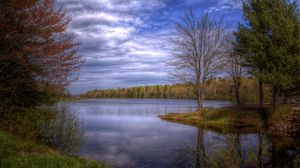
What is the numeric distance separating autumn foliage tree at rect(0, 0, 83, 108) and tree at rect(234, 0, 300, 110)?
18924 mm

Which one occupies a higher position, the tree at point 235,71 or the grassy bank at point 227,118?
the tree at point 235,71

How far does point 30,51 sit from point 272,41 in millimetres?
22692

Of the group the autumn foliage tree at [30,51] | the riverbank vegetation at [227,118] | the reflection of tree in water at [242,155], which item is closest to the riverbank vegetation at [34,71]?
the autumn foliage tree at [30,51]

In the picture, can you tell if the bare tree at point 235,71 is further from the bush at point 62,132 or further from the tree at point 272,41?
the bush at point 62,132

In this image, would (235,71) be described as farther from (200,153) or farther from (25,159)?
(25,159)

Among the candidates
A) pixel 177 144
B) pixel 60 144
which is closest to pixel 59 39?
pixel 60 144

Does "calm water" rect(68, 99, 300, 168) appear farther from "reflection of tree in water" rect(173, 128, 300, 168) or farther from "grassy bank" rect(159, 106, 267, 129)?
"grassy bank" rect(159, 106, 267, 129)

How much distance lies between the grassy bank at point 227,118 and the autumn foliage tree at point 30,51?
19.0 metres

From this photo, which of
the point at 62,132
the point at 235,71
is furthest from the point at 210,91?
the point at 62,132

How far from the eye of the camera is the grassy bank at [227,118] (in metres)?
28.0

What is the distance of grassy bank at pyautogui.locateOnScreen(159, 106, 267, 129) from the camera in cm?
2797

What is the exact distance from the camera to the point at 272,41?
90.4ft

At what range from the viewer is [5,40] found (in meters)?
12.5

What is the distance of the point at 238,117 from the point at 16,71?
74.5ft
